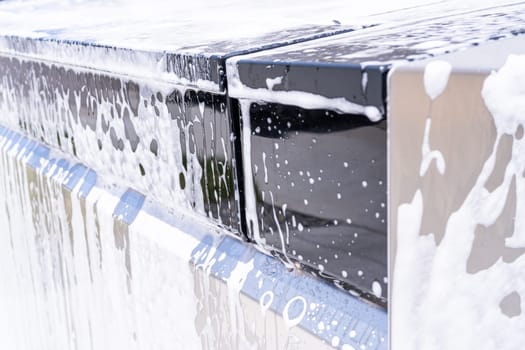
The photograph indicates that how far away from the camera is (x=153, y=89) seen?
0.61m

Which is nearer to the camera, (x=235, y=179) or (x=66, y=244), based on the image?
(x=235, y=179)

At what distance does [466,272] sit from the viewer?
341 millimetres

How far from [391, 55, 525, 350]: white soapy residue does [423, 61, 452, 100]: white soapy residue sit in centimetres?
2

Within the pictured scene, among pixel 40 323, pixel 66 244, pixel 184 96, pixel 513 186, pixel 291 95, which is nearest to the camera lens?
pixel 513 186

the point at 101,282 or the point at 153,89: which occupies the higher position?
the point at 153,89

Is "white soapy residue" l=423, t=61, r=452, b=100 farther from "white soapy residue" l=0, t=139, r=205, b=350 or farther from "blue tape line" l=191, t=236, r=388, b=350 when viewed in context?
"white soapy residue" l=0, t=139, r=205, b=350

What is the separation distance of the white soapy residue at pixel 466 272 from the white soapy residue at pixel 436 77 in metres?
0.02

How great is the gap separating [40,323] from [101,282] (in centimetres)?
→ 35

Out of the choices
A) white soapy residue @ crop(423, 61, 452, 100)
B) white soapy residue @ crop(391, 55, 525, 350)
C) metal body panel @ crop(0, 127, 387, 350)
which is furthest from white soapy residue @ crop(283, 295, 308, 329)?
white soapy residue @ crop(423, 61, 452, 100)

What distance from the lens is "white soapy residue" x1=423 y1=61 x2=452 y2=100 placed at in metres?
0.33

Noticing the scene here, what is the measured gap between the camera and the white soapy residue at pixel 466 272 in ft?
1.02

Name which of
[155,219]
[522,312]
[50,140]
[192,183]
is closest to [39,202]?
[50,140]

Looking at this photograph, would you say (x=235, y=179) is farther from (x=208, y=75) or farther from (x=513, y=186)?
(x=513, y=186)

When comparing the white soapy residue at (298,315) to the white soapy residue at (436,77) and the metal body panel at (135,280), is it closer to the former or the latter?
the metal body panel at (135,280)
